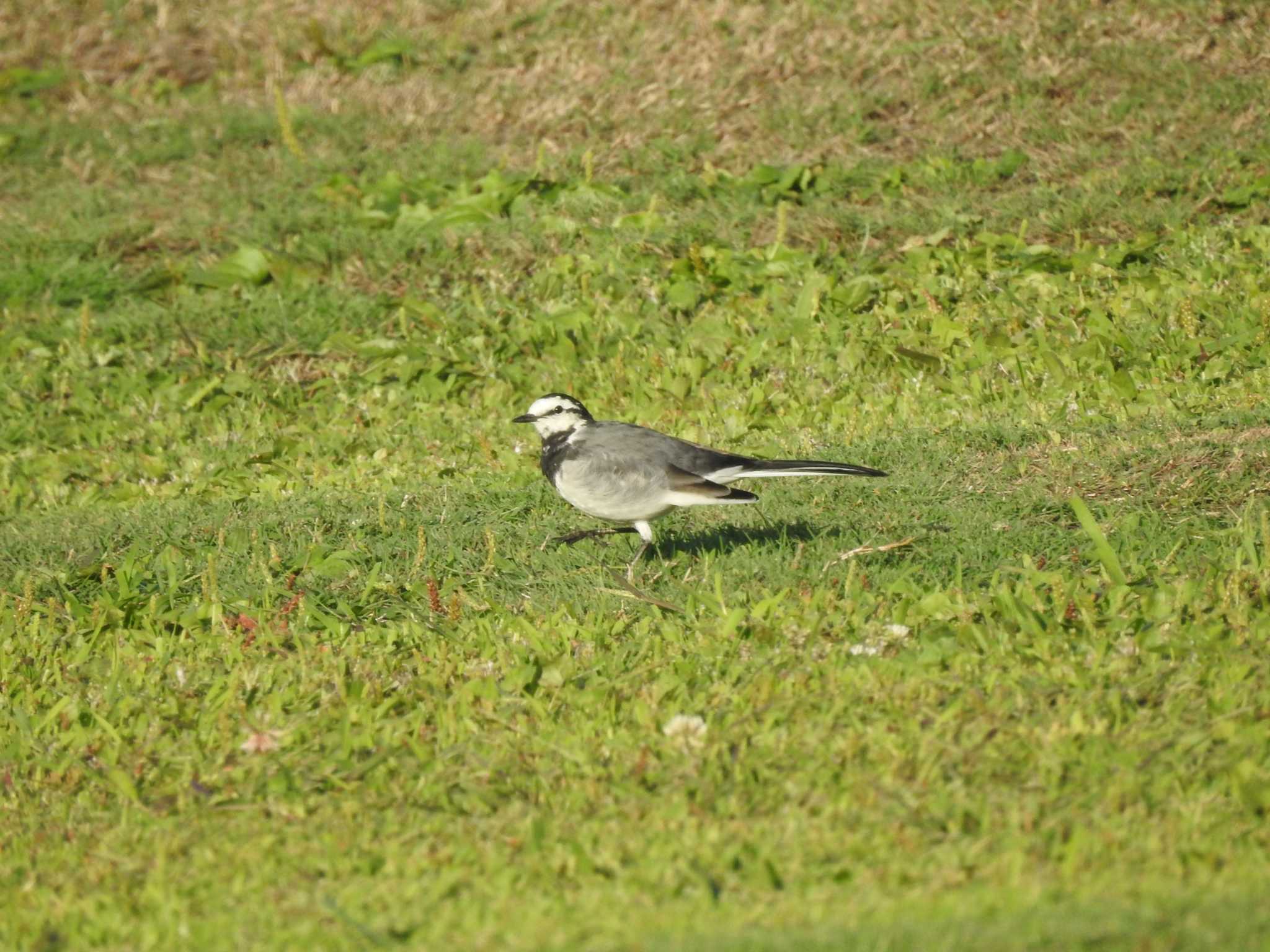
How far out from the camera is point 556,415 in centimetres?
756

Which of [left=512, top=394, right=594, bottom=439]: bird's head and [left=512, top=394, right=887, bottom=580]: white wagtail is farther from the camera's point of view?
[left=512, top=394, right=594, bottom=439]: bird's head

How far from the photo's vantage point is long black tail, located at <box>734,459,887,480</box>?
21.1 feet

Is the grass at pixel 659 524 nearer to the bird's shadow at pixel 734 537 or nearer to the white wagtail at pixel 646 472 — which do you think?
the bird's shadow at pixel 734 537

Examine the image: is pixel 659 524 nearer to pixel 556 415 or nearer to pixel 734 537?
pixel 734 537

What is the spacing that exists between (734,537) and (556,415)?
1093 millimetres

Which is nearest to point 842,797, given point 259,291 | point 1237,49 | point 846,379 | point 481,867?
point 481,867

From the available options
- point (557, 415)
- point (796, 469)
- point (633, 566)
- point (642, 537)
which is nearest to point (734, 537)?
point (642, 537)

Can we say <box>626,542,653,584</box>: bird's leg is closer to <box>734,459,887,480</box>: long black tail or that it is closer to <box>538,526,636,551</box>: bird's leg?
<box>538,526,636,551</box>: bird's leg

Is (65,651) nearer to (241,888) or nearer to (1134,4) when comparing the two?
A: (241,888)

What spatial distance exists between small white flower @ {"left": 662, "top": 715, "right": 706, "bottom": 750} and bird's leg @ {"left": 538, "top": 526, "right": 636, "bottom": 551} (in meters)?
2.24

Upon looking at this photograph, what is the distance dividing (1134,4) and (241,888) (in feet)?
42.1

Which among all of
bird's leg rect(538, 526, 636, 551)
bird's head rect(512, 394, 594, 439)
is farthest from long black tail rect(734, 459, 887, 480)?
bird's head rect(512, 394, 594, 439)

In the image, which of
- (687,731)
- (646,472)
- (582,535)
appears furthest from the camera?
(582,535)

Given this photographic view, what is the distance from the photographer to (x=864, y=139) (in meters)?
13.3
